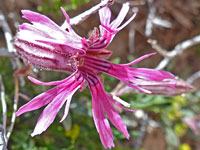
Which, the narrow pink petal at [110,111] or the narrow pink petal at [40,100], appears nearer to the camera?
the narrow pink petal at [40,100]

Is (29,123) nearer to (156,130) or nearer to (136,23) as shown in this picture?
(136,23)

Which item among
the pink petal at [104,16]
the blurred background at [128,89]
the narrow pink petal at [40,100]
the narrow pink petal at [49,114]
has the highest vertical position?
the pink petal at [104,16]

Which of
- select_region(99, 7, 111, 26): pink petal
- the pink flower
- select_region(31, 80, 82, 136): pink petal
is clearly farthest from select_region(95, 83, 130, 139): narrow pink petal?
select_region(99, 7, 111, 26): pink petal

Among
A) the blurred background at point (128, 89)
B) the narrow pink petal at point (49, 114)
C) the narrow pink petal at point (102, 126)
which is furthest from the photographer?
the blurred background at point (128, 89)

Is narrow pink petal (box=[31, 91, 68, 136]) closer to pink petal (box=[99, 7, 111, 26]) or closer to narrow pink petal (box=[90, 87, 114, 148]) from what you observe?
narrow pink petal (box=[90, 87, 114, 148])

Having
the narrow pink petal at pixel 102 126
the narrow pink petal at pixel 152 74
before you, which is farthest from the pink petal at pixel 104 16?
the narrow pink petal at pixel 102 126

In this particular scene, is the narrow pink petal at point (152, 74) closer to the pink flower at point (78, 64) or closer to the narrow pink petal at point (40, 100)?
the pink flower at point (78, 64)

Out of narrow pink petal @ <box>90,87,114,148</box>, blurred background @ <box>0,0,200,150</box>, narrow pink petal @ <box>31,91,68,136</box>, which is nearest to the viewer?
narrow pink petal @ <box>31,91,68,136</box>

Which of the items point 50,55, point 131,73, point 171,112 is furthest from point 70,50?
point 171,112
